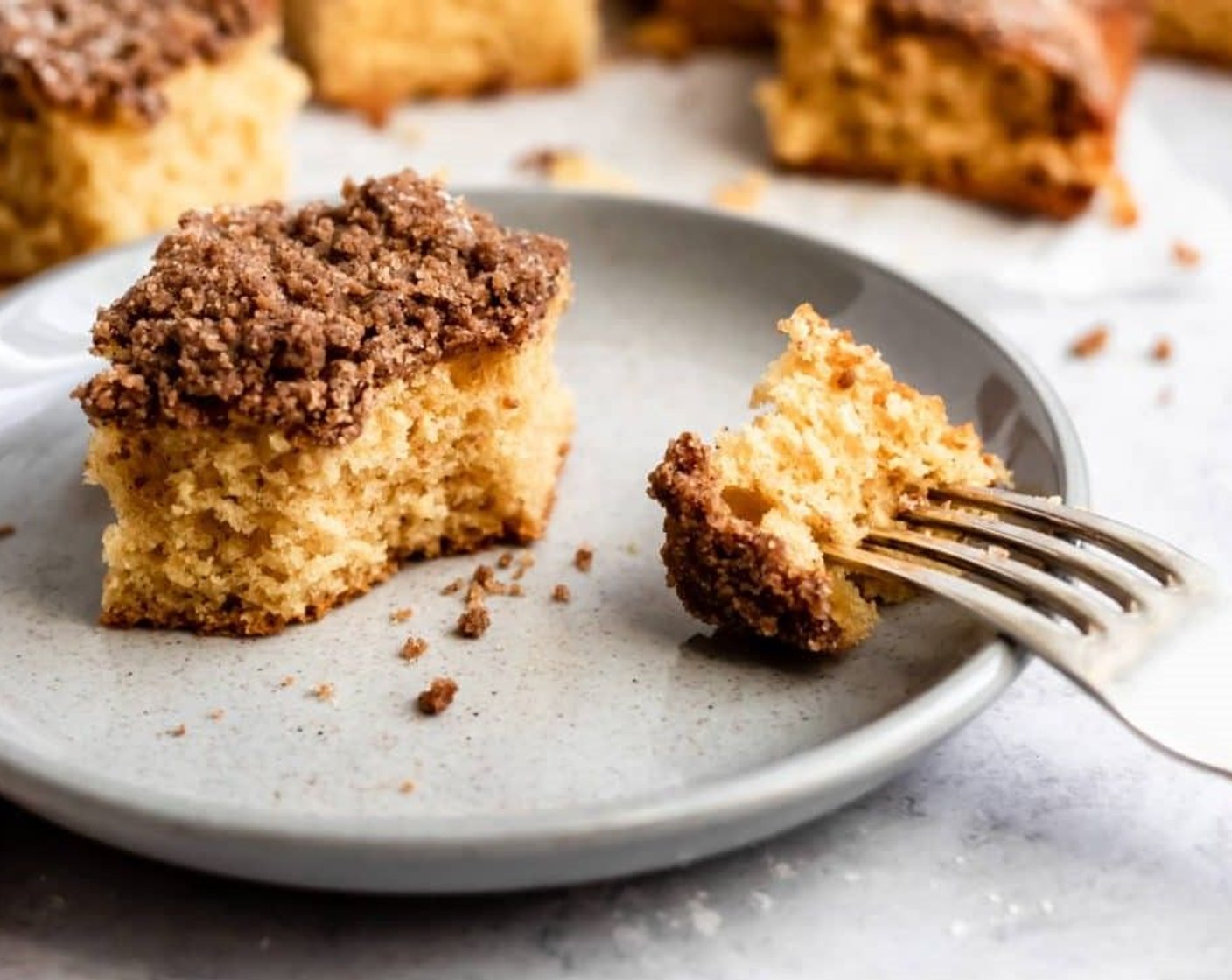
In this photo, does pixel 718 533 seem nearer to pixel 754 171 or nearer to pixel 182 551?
pixel 182 551

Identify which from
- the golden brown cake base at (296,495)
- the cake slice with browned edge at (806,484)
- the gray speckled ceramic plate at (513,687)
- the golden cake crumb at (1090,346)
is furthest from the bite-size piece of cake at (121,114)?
the golden cake crumb at (1090,346)

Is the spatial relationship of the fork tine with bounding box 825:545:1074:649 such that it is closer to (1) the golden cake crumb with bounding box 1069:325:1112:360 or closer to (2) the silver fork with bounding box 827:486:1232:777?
(2) the silver fork with bounding box 827:486:1232:777

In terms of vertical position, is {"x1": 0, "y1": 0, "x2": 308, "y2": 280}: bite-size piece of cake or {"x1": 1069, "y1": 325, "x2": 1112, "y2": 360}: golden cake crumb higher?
{"x1": 0, "y1": 0, "x2": 308, "y2": 280}: bite-size piece of cake

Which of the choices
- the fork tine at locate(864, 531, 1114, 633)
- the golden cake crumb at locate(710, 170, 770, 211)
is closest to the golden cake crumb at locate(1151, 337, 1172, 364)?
the golden cake crumb at locate(710, 170, 770, 211)

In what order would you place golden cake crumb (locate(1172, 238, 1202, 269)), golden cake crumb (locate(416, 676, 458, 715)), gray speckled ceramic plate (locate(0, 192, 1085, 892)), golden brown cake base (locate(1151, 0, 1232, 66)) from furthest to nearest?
golden brown cake base (locate(1151, 0, 1232, 66))
golden cake crumb (locate(1172, 238, 1202, 269))
golden cake crumb (locate(416, 676, 458, 715))
gray speckled ceramic plate (locate(0, 192, 1085, 892))

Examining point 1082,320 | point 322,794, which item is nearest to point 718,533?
point 322,794

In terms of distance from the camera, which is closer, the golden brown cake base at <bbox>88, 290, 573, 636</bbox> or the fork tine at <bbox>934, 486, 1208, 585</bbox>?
the fork tine at <bbox>934, 486, 1208, 585</bbox>
